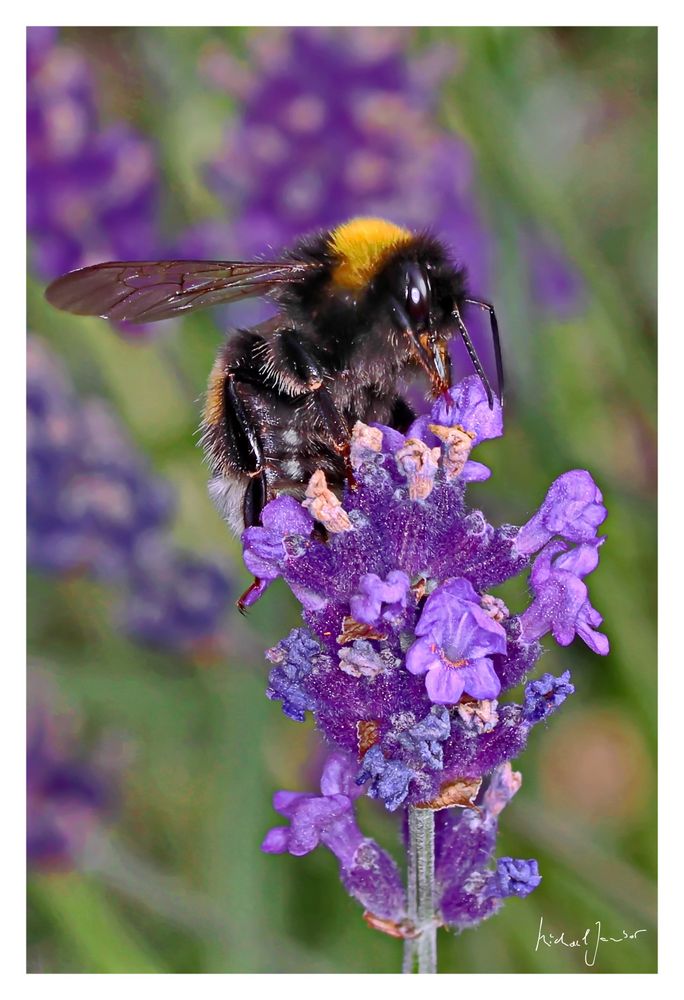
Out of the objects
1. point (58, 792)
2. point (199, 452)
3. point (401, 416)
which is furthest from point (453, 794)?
point (199, 452)

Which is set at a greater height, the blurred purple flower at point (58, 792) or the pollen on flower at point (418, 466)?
the pollen on flower at point (418, 466)

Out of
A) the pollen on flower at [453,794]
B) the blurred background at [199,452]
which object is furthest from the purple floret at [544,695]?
the blurred background at [199,452]

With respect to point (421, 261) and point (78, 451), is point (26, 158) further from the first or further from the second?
point (421, 261)

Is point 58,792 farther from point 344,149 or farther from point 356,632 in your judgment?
point 344,149

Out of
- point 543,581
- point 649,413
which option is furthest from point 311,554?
point 649,413

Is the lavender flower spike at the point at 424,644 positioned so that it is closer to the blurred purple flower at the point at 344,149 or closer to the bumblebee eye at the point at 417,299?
the bumblebee eye at the point at 417,299

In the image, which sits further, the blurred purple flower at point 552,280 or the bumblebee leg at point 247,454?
the blurred purple flower at point 552,280
